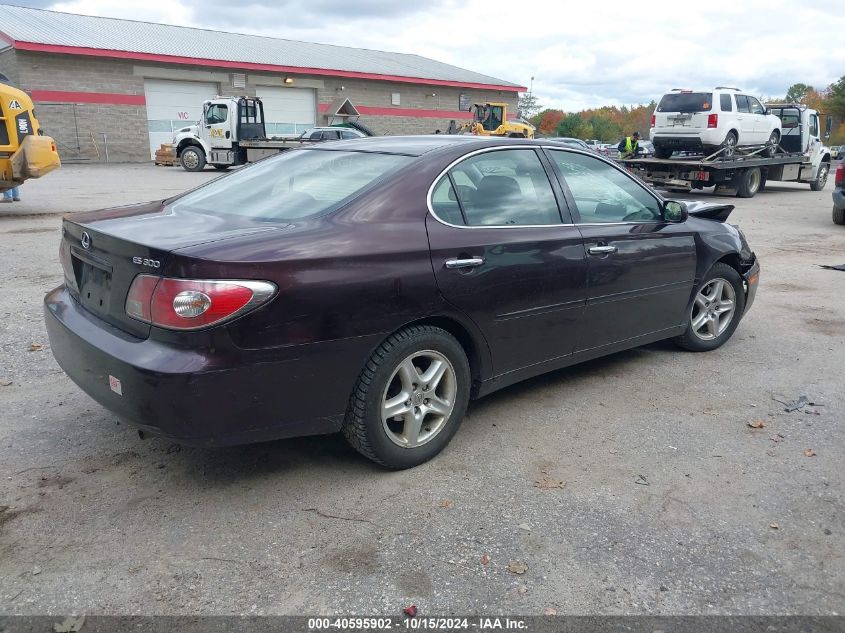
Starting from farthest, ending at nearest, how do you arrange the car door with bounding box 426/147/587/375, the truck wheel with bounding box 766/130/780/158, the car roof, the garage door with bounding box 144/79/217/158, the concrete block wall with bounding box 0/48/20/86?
the garage door with bounding box 144/79/217/158, the concrete block wall with bounding box 0/48/20/86, the truck wheel with bounding box 766/130/780/158, the car roof, the car door with bounding box 426/147/587/375

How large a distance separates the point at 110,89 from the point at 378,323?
35.0m

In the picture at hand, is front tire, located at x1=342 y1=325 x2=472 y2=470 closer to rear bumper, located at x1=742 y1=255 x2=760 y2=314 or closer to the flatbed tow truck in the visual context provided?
rear bumper, located at x1=742 y1=255 x2=760 y2=314

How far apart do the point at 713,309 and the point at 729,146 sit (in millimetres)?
15048

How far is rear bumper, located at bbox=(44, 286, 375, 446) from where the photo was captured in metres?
2.85

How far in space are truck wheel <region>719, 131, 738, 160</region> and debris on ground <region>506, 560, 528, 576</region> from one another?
18.0 meters

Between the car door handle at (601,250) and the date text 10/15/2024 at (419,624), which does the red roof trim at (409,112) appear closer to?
the car door handle at (601,250)

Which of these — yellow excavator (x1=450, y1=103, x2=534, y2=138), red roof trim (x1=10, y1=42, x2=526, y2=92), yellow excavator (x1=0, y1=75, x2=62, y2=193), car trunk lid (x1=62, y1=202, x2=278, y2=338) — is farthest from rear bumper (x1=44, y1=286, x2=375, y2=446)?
red roof trim (x1=10, y1=42, x2=526, y2=92)

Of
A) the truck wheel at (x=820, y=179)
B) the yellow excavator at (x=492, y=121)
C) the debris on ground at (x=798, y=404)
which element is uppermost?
the yellow excavator at (x=492, y=121)

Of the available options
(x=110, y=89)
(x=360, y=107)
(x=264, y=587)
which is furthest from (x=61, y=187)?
(x=360, y=107)

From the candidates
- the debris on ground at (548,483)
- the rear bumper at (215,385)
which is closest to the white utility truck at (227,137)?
the rear bumper at (215,385)

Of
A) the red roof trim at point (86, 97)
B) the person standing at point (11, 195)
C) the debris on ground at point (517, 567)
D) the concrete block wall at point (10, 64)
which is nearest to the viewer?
the debris on ground at point (517, 567)

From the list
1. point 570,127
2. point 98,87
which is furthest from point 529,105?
point 98,87

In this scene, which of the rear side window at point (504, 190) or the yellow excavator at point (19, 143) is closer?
the rear side window at point (504, 190)

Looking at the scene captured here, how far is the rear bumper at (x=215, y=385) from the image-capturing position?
285 centimetres
